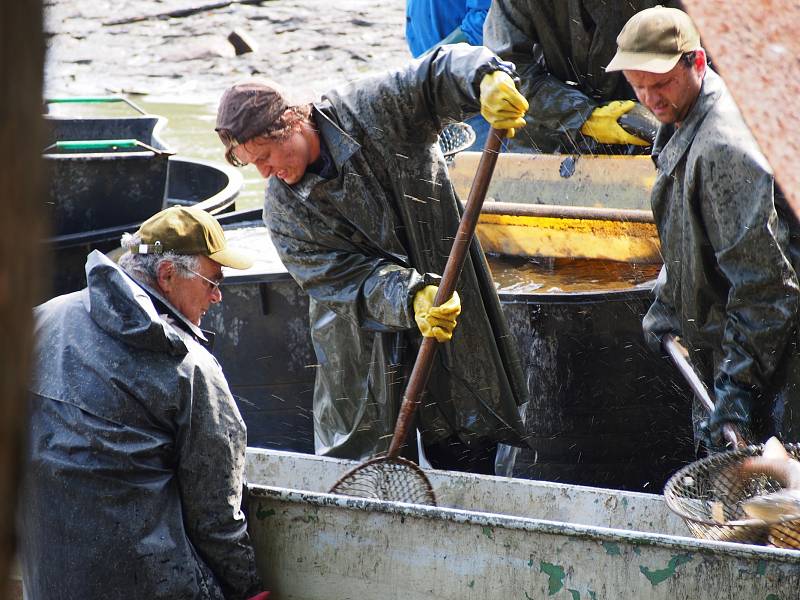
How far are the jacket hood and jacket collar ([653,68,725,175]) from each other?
1.77 metres

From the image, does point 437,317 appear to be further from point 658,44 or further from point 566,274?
point 566,274

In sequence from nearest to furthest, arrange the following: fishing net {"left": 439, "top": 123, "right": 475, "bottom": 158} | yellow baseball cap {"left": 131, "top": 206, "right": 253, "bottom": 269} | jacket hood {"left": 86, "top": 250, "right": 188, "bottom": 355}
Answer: jacket hood {"left": 86, "top": 250, "right": 188, "bottom": 355}
yellow baseball cap {"left": 131, "top": 206, "right": 253, "bottom": 269}
fishing net {"left": 439, "top": 123, "right": 475, "bottom": 158}

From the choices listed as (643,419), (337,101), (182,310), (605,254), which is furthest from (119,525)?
(605,254)

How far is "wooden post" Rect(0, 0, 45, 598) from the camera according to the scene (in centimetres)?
76

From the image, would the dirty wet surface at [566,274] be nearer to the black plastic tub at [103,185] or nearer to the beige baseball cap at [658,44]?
the beige baseball cap at [658,44]

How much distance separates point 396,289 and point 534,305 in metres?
1.16

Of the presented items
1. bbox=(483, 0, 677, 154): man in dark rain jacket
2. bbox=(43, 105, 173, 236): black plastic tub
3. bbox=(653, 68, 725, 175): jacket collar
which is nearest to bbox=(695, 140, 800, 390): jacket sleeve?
bbox=(653, 68, 725, 175): jacket collar

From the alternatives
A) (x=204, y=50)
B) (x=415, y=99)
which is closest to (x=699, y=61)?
(x=415, y=99)

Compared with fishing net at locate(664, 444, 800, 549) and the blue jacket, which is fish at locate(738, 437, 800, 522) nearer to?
fishing net at locate(664, 444, 800, 549)

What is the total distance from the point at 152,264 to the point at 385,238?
1154 mm

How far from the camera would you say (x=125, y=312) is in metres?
2.85

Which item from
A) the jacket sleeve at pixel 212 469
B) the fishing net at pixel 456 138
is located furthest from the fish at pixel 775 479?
the fishing net at pixel 456 138

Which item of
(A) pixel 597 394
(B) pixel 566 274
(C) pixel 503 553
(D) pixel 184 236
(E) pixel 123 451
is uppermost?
(D) pixel 184 236

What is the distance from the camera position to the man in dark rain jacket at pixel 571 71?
5.86m
